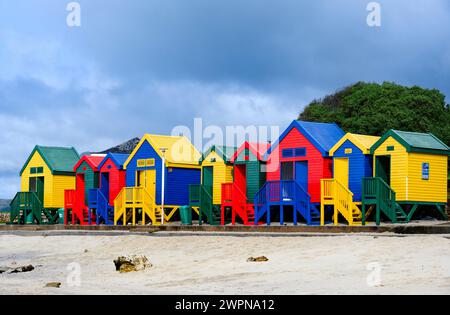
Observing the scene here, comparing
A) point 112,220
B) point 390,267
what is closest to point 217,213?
point 112,220

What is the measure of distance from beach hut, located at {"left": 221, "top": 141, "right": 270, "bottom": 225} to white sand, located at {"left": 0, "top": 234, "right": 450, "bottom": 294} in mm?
3807

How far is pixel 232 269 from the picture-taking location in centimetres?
2198

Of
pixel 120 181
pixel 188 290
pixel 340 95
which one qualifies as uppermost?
pixel 340 95

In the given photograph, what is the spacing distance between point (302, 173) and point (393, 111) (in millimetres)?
19180

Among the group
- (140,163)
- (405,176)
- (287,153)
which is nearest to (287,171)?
(287,153)

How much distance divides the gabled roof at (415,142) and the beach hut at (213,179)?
7.65m

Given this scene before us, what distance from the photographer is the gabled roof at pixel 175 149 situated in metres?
40.2

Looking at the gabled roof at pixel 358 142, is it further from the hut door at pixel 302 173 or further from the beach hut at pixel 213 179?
the beach hut at pixel 213 179

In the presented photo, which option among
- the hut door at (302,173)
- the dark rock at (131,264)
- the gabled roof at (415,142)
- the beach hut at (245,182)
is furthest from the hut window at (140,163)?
the dark rock at (131,264)

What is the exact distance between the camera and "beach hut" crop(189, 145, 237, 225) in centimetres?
3619

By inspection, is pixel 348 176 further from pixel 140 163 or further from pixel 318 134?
pixel 140 163
